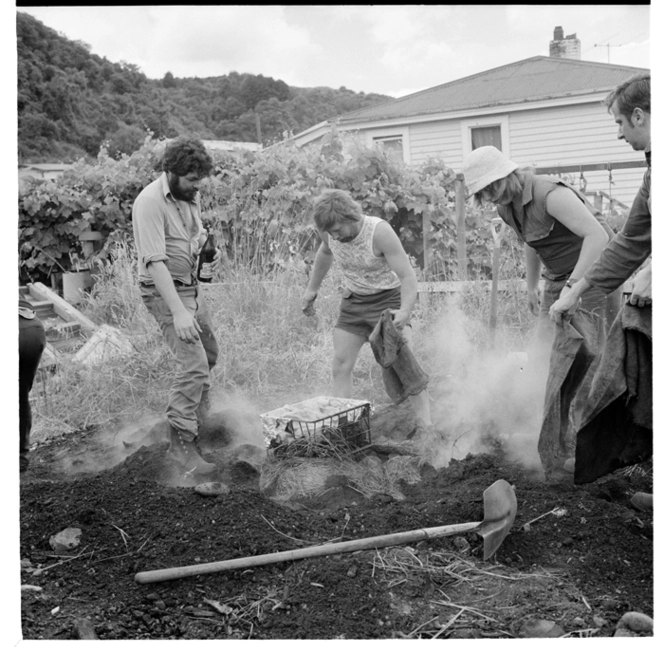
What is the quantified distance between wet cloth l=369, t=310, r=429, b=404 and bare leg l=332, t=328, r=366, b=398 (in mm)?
284

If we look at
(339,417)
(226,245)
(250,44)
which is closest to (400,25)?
(250,44)

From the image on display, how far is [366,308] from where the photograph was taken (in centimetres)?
470

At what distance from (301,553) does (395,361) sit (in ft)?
6.14

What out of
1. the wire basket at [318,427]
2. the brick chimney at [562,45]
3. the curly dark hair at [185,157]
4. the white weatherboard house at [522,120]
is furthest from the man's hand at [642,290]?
the brick chimney at [562,45]

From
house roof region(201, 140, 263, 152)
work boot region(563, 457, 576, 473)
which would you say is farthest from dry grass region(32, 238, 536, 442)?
work boot region(563, 457, 576, 473)

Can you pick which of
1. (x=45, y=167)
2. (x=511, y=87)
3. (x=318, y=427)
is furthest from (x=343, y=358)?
(x=511, y=87)

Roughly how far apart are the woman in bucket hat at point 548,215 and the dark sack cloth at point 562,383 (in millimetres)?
259

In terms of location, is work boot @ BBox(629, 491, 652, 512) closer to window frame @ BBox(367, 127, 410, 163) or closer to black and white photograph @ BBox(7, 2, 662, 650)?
black and white photograph @ BBox(7, 2, 662, 650)

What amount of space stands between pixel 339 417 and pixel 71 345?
376 centimetres

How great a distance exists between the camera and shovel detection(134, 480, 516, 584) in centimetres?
286

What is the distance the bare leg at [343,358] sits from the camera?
15.8 ft

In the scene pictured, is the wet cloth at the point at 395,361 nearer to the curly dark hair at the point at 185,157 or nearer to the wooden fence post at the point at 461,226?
the curly dark hair at the point at 185,157
